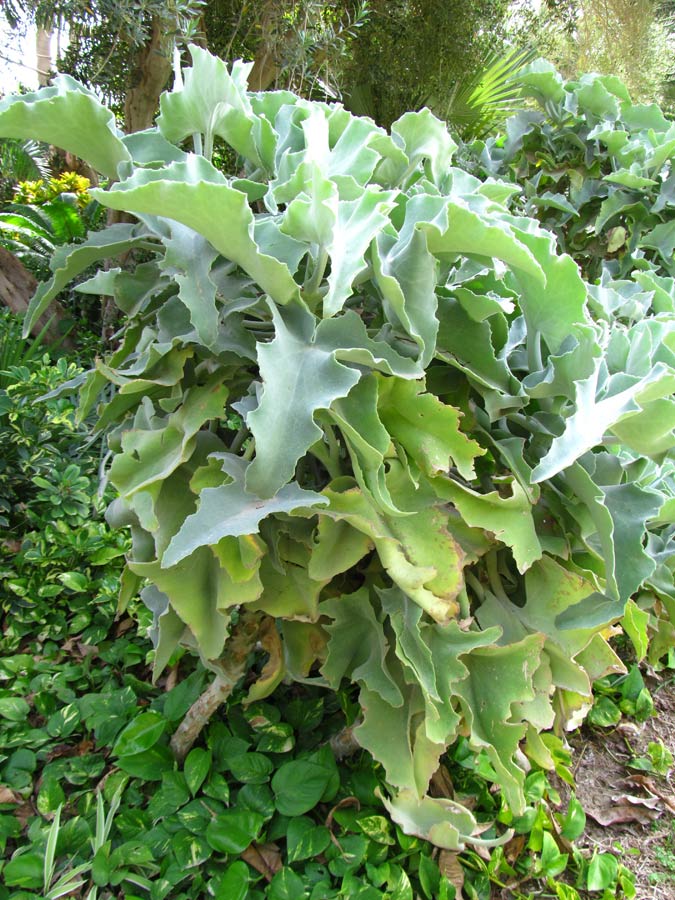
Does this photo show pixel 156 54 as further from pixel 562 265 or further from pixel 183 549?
pixel 183 549

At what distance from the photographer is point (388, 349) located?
0.94 m

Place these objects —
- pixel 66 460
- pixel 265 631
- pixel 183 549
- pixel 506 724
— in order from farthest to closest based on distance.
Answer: pixel 66 460
pixel 265 631
pixel 506 724
pixel 183 549

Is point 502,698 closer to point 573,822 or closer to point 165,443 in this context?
point 165,443

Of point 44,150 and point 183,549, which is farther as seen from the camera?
point 44,150

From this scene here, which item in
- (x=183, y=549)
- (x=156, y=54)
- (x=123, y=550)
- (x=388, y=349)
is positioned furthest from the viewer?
(x=156, y=54)

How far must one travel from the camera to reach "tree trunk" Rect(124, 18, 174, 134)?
3.13m

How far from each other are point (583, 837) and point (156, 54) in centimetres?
350

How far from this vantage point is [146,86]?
10.7 ft

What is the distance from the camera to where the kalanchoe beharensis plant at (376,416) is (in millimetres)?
867

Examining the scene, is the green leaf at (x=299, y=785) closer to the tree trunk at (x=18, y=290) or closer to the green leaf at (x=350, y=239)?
the green leaf at (x=350, y=239)

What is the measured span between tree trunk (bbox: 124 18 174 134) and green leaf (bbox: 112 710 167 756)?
2646 mm

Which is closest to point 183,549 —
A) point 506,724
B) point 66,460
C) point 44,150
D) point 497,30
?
point 506,724

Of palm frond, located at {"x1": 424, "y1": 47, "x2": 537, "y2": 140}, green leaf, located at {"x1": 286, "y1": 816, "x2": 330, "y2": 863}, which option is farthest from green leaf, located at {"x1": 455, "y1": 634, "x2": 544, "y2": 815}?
palm frond, located at {"x1": 424, "y1": 47, "x2": 537, "y2": 140}

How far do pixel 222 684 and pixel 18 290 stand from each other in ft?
8.99
